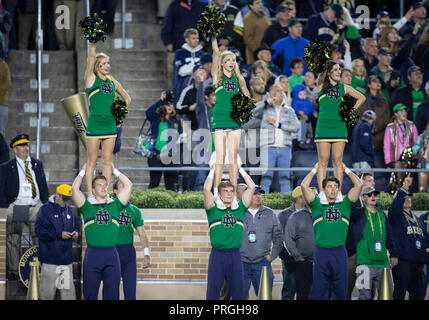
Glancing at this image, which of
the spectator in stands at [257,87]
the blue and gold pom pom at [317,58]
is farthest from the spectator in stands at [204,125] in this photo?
the blue and gold pom pom at [317,58]

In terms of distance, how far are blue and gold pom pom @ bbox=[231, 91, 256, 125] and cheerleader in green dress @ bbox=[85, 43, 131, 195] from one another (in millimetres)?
1408

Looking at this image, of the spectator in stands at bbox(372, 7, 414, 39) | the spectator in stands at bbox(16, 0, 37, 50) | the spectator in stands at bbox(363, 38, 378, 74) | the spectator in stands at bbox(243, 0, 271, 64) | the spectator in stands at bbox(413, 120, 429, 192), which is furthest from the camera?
the spectator in stands at bbox(372, 7, 414, 39)

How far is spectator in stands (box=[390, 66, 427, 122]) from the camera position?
15078mm

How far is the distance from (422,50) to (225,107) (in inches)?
238

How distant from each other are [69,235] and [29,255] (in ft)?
3.35

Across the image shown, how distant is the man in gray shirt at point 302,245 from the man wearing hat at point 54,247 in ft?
9.02

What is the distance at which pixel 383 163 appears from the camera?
14.7 meters

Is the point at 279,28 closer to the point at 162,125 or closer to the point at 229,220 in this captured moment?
the point at 162,125

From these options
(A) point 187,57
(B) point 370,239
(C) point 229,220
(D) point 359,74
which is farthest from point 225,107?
(D) point 359,74

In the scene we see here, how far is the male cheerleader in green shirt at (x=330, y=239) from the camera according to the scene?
37.3ft

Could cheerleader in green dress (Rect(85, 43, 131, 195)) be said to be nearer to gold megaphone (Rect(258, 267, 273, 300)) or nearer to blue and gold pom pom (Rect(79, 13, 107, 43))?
blue and gold pom pom (Rect(79, 13, 107, 43))

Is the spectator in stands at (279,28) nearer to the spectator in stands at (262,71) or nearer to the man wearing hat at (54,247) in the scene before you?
the spectator in stands at (262,71)

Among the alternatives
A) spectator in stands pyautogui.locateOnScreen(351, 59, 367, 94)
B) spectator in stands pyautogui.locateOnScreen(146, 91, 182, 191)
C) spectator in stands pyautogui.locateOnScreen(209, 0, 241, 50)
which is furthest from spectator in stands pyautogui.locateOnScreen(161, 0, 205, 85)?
spectator in stands pyautogui.locateOnScreen(351, 59, 367, 94)

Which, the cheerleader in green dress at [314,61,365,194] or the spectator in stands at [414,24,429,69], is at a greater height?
the spectator in stands at [414,24,429,69]
